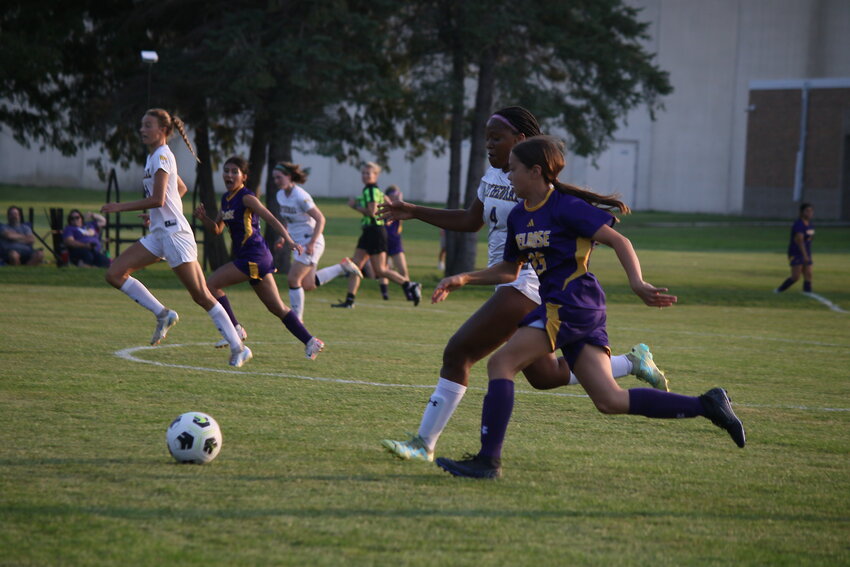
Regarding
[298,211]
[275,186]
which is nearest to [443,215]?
[298,211]

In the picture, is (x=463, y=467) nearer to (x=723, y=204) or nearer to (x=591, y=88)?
(x=591, y=88)

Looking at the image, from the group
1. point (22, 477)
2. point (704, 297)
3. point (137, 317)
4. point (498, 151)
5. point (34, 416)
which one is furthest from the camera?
point (704, 297)

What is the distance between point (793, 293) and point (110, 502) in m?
20.9

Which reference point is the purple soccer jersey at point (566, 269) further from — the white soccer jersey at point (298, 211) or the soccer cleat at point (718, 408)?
the white soccer jersey at point (298, 211)

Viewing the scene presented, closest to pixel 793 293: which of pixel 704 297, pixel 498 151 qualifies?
pixel 704 297

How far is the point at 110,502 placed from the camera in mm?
5188

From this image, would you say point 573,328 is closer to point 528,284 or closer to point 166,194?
point 528,284

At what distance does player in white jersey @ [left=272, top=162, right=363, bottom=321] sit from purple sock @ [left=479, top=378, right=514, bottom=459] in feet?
25.6

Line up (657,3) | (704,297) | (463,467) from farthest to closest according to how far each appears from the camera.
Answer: (657,3) < (704,297) < (463,467)

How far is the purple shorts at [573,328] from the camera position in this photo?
577cm

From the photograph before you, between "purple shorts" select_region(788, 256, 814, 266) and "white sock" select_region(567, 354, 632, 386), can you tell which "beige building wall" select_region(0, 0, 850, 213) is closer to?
"purple shorts" select_region(788, 256, 814, 266)

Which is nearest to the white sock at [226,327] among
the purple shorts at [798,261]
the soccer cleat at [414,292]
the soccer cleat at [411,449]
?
the soccer cleat at [411,449]

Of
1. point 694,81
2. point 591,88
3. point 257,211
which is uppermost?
point 694,81

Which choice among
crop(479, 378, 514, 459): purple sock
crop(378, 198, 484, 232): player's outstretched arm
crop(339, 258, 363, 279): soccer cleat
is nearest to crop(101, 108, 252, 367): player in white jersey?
crop(378, 198, 484, 232): player's outstretched arm
